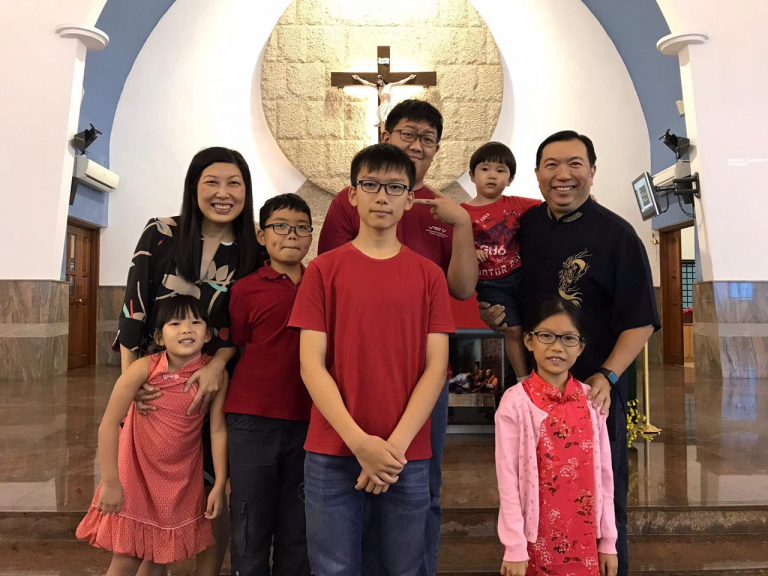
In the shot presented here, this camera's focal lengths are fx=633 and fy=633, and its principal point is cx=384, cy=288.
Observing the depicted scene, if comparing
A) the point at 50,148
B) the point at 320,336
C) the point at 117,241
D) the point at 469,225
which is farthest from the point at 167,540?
the point at 117,241

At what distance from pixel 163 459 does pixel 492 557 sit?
1.29 metres

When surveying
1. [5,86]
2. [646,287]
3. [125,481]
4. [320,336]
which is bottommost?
[125,481]

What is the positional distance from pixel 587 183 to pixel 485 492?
150cm

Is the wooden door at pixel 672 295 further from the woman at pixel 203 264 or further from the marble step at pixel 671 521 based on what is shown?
the woman at pixel 203 264

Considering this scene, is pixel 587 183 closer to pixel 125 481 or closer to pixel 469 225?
pixel 469 225

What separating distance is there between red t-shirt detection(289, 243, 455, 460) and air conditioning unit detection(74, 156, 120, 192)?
20.6ft

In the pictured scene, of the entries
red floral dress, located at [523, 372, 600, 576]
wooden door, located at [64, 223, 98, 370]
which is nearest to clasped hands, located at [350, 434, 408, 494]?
red floral dress, located at [523, 372, 600, 576]

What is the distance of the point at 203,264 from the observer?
1882 millimetres

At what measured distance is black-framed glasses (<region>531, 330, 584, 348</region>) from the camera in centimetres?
167

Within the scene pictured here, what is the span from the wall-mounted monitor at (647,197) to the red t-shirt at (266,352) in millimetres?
6093

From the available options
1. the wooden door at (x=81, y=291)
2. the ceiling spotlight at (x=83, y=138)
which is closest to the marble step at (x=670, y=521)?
the ceiling spotlight at (x=83, y=138)

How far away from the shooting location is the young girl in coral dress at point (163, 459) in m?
1.75

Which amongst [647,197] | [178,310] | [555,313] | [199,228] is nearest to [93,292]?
[647,197]

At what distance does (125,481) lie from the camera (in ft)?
5.80
